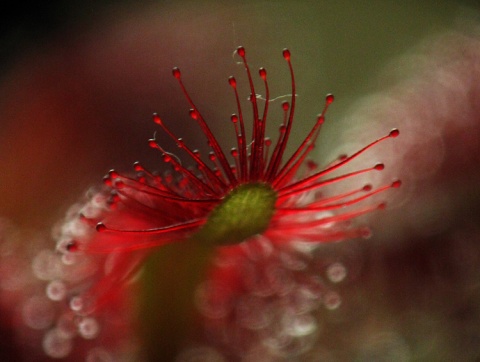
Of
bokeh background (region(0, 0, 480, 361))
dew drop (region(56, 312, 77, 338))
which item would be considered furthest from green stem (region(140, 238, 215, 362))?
bokeh background (region(0, 0, 480, 361))

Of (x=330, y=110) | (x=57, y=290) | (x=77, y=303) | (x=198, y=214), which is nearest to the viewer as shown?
(x=198, y=214)

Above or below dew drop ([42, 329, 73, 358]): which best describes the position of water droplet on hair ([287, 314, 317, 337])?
below

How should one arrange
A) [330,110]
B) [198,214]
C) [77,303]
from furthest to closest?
[330,110] < [77,303] < [198,214]

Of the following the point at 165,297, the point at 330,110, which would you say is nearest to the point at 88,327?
the point at 165,297

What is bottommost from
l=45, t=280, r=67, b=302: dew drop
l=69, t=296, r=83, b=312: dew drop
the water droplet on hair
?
the water droplet on hair

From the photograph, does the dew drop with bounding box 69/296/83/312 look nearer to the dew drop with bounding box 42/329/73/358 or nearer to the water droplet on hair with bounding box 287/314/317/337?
the dew drop with bounding box 42/329/73/358

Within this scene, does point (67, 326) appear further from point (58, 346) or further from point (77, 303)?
point (77, 303)

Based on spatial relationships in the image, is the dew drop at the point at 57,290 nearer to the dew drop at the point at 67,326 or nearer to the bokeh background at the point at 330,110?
the dew drop at the point at 67,326

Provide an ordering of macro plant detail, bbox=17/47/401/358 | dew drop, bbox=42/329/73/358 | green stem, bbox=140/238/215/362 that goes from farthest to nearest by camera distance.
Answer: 1. dew drop, bbox=42/329/73/358
2. green stem, bbox=140/238/215/362
3. macro plant detail, bbox=17/47/401/358

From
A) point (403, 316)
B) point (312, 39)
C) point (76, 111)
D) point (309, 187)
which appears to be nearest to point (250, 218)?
point (309, 187)
